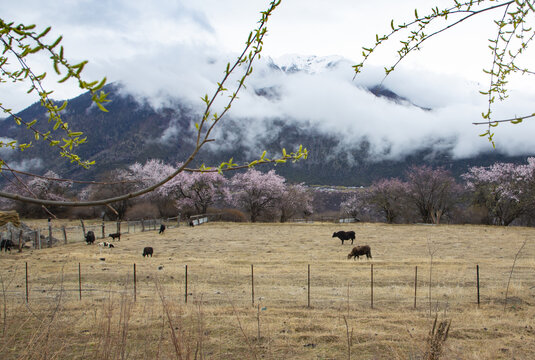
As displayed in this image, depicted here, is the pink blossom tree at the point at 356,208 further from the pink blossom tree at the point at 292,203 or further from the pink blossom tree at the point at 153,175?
the pink blossom tree at the point at 153,175

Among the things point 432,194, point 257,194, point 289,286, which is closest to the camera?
point 289,286

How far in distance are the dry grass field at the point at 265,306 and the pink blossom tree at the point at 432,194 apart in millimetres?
24145

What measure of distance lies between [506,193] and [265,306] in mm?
40525

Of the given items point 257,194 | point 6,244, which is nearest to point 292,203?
point 257,194

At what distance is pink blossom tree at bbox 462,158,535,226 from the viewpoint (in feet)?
130

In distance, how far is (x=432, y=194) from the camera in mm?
45031

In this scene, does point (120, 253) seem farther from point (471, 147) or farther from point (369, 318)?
point (471, 147)

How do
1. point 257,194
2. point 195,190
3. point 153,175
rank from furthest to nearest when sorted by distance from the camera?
point 153,175 < point 257,194 < point 195,190

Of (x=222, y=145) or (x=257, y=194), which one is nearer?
(x=257, y=194)

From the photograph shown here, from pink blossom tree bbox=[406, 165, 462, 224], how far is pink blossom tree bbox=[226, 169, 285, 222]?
17.1 m

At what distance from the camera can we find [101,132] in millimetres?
145625

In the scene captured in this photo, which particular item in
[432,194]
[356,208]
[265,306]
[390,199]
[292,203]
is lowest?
[265,306]

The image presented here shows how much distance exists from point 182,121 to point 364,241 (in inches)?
5606

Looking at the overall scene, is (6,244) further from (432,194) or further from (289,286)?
(432,194)
